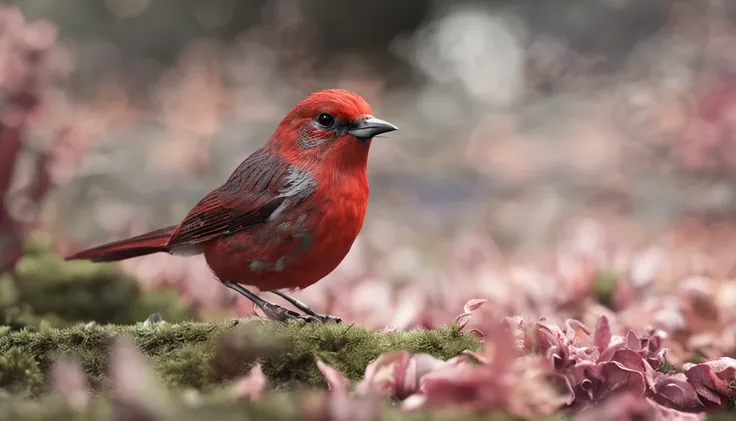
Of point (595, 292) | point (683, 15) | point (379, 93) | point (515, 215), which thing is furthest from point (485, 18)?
point (595, 292)

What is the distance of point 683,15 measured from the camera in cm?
1054

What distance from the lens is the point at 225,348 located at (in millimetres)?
1875

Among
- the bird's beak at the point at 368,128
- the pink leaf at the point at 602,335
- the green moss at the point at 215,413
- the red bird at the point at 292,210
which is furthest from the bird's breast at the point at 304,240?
the green moss at the point at 215,413

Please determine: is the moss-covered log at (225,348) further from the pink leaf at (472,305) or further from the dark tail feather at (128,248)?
the dark tail feather at (128,248)

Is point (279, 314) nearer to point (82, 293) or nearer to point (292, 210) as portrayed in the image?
point (292, 210)

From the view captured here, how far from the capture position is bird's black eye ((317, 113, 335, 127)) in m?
2.66

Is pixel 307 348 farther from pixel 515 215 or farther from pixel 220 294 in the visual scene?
pixel 515 215

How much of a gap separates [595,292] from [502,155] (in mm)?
5429

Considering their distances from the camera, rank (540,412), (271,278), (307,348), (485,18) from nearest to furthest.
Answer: (540,412), (307,348), (271,278), (485,18)

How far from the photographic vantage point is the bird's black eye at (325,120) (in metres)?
2.66

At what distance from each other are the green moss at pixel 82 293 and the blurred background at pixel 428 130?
0.14 m

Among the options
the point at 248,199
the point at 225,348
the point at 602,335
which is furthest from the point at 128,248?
the point at 602,335

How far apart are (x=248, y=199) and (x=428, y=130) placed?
24.8 feet

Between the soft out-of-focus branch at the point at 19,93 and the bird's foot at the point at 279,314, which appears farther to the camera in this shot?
the soft out-of-focus branch at the point at 19,93
